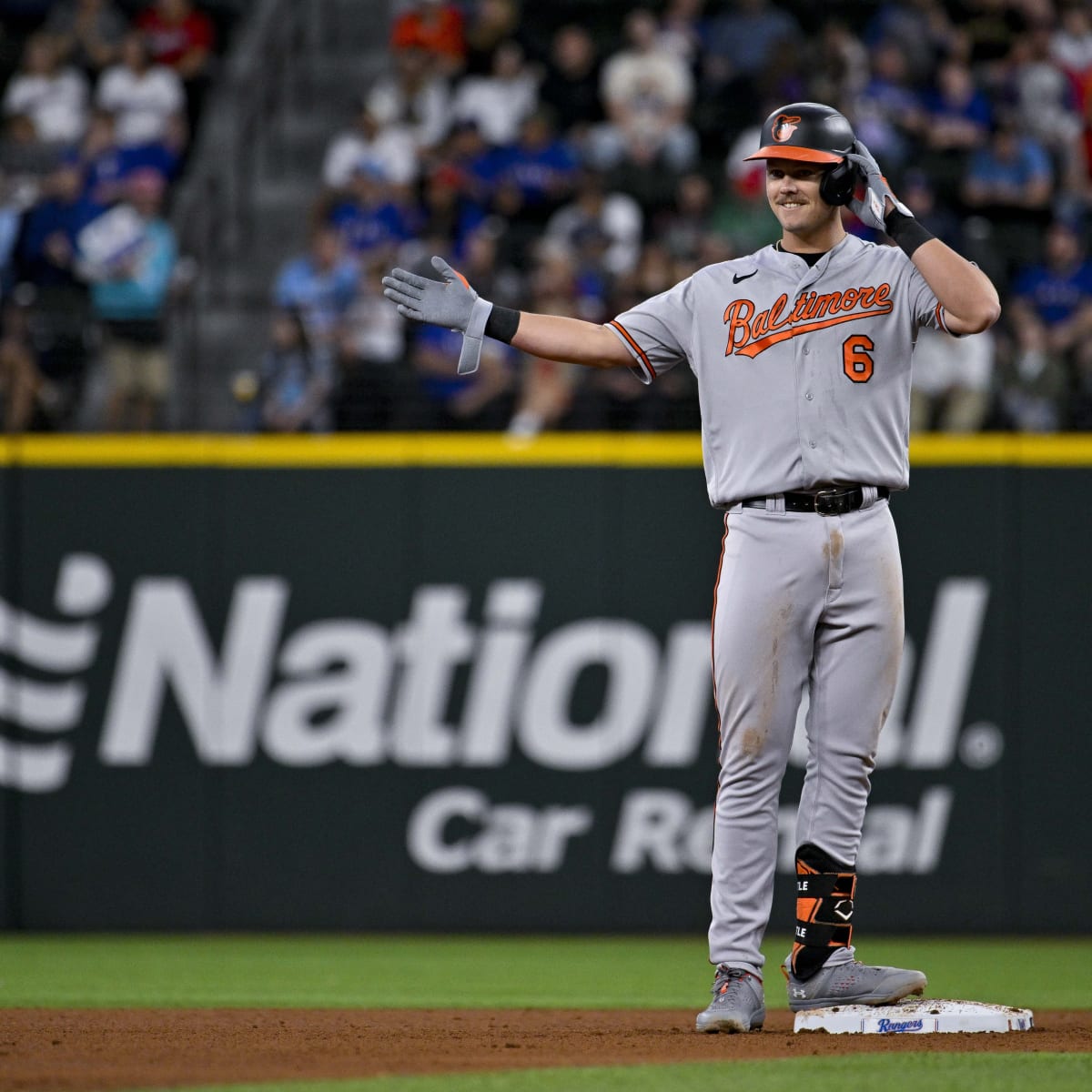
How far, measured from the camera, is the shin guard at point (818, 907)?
14.9 feet

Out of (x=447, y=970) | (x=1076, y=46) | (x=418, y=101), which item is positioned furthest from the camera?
(x=1076, y=46)

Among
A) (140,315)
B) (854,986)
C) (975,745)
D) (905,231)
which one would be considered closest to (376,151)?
(140,315)

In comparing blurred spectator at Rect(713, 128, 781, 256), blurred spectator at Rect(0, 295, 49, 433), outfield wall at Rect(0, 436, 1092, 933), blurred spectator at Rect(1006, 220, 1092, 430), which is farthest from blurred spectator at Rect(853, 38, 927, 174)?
blurred spectator at Rect(0, 295, 49, 433)

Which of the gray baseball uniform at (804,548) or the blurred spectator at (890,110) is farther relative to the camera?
the blurred spectator at (890,110)

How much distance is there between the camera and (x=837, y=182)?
449 cm

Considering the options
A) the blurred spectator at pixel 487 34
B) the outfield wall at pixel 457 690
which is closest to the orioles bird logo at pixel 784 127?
the outfield wall at pixel 457 690

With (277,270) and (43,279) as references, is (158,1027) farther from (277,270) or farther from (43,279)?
(277,270)

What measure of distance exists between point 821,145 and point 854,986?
207cm

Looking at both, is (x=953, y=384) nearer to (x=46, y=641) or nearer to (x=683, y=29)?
(x=683, y=29)

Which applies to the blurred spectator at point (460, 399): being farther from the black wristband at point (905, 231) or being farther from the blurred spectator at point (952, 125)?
the black wristband at point (905, 231)

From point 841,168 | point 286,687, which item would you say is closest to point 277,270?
point 286,687

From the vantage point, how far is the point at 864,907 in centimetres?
830

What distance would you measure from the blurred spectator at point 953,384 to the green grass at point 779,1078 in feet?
16.5

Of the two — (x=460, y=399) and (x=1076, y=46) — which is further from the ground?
(x=1076, y=46)
